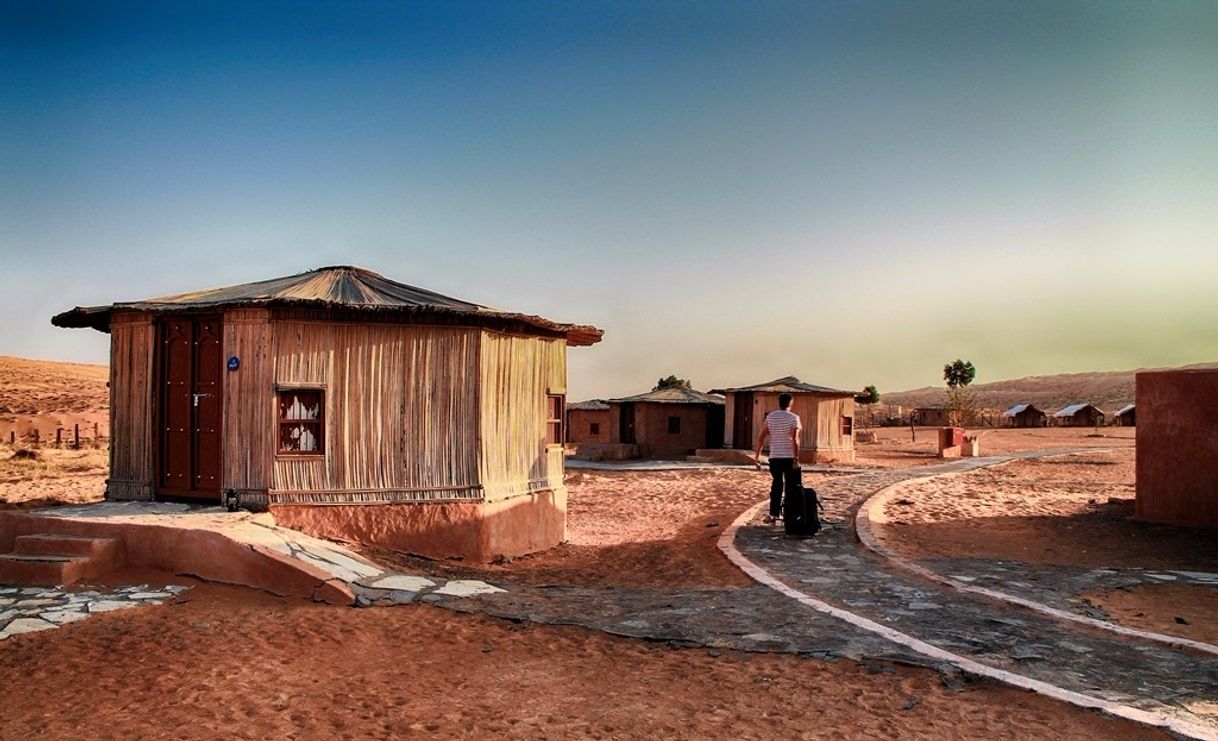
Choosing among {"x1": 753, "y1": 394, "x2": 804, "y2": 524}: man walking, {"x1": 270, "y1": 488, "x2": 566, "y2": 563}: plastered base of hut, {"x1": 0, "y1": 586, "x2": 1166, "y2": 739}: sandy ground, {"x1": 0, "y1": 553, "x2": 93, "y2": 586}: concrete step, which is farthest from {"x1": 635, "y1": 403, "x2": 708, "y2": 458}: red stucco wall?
{"x1": 0, "y1": 586, "x2": 1166, "y2": 739}: sandy ground

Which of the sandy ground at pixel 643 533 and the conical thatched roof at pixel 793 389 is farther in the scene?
the conical thatched roof at pixel 793 389

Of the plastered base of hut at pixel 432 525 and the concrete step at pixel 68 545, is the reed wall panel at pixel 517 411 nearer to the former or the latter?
the plastered base of hut at pixel 432 525

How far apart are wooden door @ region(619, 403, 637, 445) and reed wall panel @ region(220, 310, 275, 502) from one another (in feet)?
72.0

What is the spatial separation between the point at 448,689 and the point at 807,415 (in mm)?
23655

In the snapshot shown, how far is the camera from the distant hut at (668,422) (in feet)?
99.1

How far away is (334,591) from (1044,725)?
5.31 m

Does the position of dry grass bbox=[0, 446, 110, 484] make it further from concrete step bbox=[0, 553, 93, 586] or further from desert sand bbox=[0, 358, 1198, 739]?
desert sand bbox=[0, 358, 1198, 739]

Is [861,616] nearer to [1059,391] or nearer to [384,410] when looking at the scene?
[384,410]

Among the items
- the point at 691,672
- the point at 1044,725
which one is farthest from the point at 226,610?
the point at 1044,725

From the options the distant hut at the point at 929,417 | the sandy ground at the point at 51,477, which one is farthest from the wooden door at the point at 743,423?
the distant hut at the point at 929,417

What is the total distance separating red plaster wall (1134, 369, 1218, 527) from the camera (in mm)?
11312

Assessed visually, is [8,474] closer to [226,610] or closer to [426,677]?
[226,610]

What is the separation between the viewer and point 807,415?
27.4 metres

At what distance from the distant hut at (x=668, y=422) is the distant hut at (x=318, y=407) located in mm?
19061
